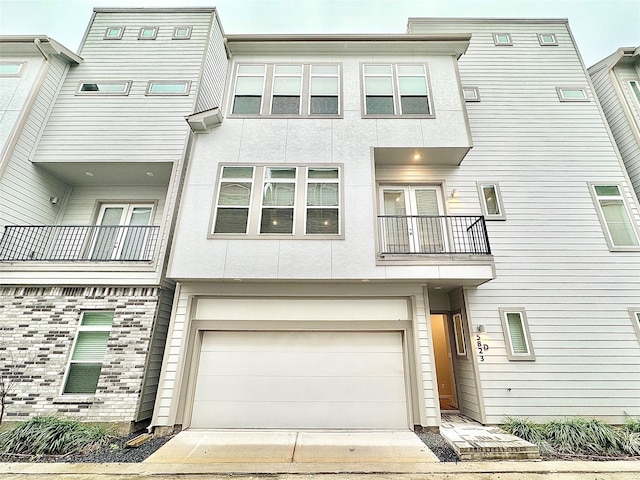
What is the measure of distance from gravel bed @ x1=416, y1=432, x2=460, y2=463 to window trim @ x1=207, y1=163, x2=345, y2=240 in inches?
152

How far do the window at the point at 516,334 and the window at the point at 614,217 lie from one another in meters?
2.87

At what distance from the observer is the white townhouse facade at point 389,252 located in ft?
18.5

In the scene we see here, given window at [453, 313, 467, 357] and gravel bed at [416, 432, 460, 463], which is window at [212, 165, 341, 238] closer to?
window at [453, 313, 467, 357]

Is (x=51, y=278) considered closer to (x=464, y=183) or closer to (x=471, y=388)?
(x=471, y=388)

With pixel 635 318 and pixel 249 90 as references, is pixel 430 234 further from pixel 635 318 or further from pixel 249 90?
→ pixel 249 90

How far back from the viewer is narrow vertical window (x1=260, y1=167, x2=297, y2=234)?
606 cm

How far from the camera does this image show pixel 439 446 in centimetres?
472

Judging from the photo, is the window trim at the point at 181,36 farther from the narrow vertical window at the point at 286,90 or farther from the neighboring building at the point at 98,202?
the narrow vertical window at the point at 286,90

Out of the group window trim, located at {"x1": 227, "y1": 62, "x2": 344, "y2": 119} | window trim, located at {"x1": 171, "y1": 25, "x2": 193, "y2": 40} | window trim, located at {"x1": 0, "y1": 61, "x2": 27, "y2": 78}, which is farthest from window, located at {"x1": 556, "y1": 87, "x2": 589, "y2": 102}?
window trim, located at {"x1": 0, "y1": 61, "x2": 27, "y2": 78}

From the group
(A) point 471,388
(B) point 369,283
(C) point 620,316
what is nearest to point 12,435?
(B) point 369,283

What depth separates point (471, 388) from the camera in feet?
19.7

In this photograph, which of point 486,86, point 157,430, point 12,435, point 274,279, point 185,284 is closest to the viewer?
point 12,435

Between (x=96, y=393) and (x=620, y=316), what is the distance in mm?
10642

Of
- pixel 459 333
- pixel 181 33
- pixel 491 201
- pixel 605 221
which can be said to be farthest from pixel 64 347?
pixel 605 221
